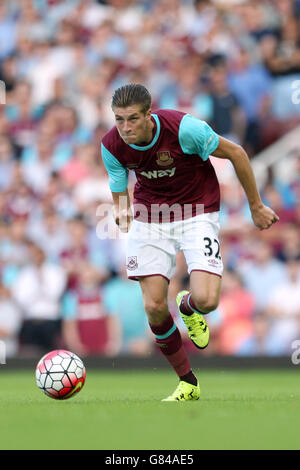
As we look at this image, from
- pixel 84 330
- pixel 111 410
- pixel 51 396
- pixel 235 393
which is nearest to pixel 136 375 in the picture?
pixel 84 330

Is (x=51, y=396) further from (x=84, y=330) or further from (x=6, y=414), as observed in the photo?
(x=84, y=330)

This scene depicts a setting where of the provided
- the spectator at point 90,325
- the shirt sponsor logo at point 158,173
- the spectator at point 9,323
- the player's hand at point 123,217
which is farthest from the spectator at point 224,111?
the shirt sponsor logo at point 158,173

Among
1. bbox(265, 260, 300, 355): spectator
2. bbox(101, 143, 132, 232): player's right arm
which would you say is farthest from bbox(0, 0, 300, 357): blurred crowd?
bbox(101, 143, 132, 232): player's right arm

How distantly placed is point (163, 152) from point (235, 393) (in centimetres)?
251

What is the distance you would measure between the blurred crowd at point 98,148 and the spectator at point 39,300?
2 centimetres

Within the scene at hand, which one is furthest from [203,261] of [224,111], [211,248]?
[224,111]

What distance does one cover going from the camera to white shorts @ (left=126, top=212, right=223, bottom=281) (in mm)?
7668

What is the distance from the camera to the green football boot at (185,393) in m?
7.57

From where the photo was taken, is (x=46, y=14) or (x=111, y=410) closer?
(x=111, y=410)

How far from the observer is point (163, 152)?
7492 mm

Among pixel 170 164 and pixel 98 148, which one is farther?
pixel 98 148

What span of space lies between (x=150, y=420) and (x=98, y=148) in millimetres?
8646

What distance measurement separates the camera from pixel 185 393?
25.0ft

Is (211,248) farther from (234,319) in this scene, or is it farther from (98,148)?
(98,148)
